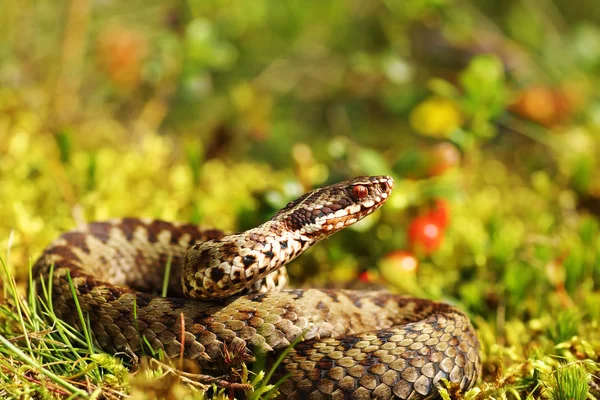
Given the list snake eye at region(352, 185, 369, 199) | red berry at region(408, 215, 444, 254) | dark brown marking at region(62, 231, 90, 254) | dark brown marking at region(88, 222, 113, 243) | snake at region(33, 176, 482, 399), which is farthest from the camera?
red berry at region(408, 215, 444, 254)

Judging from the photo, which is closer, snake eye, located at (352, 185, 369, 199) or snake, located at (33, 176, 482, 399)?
snake, located at (33, 176, 482, 399)

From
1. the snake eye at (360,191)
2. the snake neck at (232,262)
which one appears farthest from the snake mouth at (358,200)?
the snake neck at (232,262)

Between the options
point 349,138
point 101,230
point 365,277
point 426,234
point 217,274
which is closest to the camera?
point 217,274

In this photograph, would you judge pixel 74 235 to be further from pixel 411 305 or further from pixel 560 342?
pixel 560 342


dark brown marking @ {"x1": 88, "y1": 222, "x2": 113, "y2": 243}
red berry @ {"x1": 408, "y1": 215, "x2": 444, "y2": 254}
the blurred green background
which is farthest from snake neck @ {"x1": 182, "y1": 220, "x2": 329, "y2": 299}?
red berry @ {"x1": 408, "y1": 215, "x2": 444, "y2": 254}

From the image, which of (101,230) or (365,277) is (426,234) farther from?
(101,230)

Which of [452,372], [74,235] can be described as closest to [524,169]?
[452,372]

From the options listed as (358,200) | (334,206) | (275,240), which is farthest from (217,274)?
(358,200)

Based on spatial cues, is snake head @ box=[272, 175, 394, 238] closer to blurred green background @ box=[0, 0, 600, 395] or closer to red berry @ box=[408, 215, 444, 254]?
blurred green background @ box=[0, 0, 600, 395]
